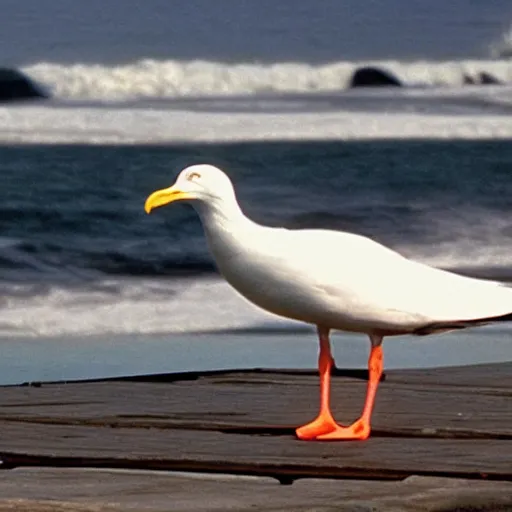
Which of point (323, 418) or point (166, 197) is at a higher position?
point (166, 197)

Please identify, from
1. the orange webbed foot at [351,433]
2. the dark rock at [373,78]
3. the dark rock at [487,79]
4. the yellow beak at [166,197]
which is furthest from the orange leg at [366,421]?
the dark rock at [487,79]

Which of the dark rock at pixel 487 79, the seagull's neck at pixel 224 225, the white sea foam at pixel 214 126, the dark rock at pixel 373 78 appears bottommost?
the seagull's neck at pixel 224 225

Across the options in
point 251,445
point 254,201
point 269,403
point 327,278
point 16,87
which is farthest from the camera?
point 16,87

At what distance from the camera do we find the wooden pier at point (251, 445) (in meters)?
3.18

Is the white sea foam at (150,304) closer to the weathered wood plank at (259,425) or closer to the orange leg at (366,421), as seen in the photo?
the weathered wood plank at (259,425)

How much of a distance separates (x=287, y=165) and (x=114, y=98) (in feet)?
4.16

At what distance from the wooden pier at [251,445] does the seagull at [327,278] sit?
278 mm

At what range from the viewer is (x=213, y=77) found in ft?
38.1

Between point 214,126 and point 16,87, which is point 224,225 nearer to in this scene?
point 214,126

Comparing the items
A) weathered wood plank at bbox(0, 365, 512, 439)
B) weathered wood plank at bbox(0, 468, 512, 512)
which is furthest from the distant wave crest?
weathered wood plank at bbox(0, 468, 512, 512)

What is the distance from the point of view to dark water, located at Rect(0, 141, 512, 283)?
972cm

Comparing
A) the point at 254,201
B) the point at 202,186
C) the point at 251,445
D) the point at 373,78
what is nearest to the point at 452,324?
the point at 251,445

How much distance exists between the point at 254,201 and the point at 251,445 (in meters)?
7.16

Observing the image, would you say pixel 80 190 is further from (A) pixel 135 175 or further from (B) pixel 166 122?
(B) pixel 166 122
